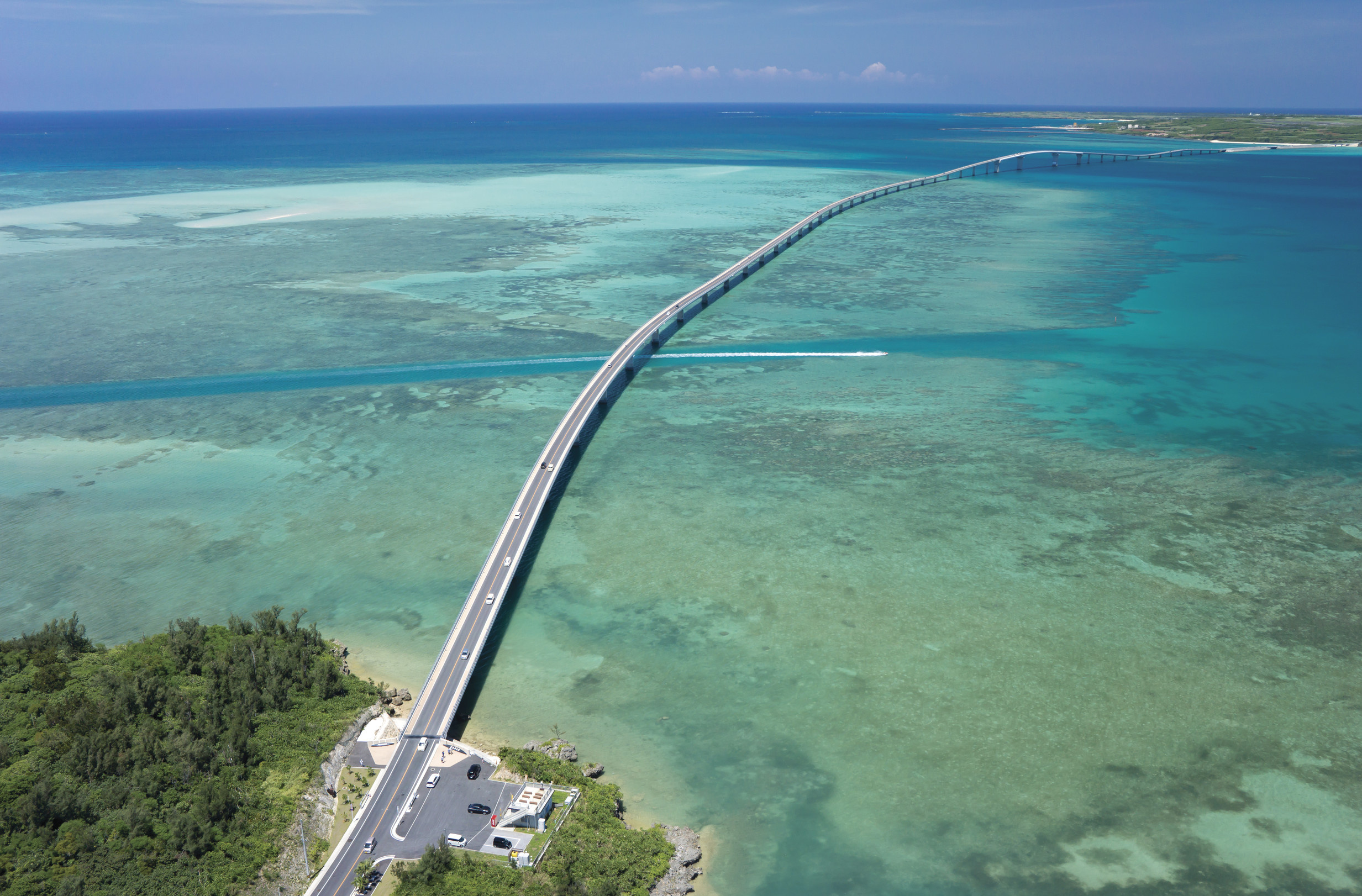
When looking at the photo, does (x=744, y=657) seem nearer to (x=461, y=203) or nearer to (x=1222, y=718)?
(x=1222, y=718)

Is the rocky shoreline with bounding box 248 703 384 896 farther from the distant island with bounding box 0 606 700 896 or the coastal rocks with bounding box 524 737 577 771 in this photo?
the coastal rocks with bounding box 524 737 577 771

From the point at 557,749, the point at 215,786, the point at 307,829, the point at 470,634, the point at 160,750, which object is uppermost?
the point at 470,634

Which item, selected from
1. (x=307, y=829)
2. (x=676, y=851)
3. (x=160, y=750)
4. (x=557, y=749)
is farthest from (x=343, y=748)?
(x=676, y=851)

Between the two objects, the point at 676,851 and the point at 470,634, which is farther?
the point at 470,634

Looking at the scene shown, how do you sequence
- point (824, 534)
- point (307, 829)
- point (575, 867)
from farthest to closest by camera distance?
point (824, 534), point (307, 829), point (575, 867)

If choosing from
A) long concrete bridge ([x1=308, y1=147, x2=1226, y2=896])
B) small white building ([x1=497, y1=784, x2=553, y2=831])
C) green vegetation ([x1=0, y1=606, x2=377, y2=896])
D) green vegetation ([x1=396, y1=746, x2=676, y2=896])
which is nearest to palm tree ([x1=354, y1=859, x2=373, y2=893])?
long concrete bridge ([x1=308, y1=147, x2=1226, y2=896])

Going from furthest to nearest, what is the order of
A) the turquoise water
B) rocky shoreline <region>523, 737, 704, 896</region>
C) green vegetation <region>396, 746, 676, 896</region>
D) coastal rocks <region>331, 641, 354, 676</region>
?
coastal rocks <region>331, 641, 354, 676</region>, the turquoise water, rocky shoreline <region>523, 737, 704, 896</region>, green vegetation <region>396, 746, 676, 896</region>

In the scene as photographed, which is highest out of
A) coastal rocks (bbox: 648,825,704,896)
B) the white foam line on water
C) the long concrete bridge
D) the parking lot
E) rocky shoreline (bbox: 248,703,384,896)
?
the white foam line on water

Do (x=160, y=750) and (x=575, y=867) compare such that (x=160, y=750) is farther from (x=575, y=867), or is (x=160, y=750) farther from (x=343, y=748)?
(x=575, y=867)
